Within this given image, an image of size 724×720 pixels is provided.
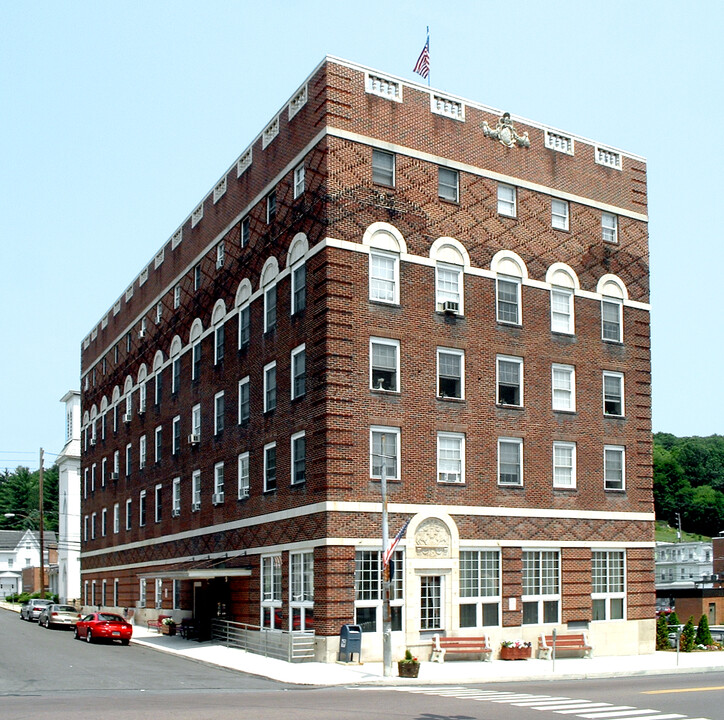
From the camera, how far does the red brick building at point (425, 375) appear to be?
37562mm

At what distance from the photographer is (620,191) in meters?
46.2

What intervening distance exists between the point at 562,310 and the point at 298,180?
1215 centimetres

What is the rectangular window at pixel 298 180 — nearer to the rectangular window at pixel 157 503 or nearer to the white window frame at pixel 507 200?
the white window frame at pixel 507 200

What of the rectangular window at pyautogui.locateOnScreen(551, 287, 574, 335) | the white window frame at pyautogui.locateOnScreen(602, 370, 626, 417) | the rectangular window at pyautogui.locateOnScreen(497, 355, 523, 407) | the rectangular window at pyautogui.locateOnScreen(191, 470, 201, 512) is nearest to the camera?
the rectangular window at pyautogui.locateOnScreen(497, 355, 523, 407)

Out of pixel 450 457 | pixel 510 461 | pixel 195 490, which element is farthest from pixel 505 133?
pixel 195 490

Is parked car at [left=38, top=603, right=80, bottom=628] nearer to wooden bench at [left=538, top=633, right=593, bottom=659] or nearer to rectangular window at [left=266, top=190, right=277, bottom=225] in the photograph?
rectangular window at [left=266, top=190, right=277, bottom=225]

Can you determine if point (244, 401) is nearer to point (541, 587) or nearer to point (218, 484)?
point (218, 484)

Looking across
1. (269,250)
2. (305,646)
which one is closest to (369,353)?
(269,250)

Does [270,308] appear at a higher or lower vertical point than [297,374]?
higher

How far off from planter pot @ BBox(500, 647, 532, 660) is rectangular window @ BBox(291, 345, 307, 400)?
11.9 meters

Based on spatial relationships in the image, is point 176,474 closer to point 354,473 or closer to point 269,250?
point 269,250

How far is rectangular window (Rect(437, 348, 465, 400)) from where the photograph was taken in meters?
39.8

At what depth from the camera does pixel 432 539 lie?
125 feet

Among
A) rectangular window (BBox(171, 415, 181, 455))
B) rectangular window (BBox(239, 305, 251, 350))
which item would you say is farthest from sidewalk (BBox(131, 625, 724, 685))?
rectangular window (BBox(171, 415, 181, 455))
